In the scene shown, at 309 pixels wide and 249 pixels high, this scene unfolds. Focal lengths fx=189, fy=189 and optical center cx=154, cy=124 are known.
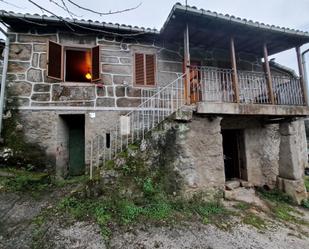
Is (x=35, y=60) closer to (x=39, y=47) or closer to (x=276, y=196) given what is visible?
(x=39, y=47)

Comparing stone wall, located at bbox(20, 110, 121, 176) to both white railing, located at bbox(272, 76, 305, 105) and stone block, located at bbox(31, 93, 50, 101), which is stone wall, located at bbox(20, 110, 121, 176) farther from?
white railing, located at bbox(272, 76, 305, 105)

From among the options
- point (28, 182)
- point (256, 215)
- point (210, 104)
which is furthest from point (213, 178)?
point (28, 182)

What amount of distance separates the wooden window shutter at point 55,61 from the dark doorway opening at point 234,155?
6.31 meters

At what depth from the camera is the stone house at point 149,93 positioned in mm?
5156

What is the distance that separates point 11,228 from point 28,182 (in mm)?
1649

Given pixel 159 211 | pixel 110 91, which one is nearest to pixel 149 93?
pixel 110 91

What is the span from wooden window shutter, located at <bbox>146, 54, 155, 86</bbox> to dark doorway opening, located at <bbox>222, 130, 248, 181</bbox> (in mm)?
3481

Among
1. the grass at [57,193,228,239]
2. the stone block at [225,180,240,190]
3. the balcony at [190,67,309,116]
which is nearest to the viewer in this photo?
the grass at [57,193,228,239]

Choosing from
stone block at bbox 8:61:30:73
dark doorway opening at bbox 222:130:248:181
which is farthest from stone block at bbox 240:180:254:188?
stone block at bbox 8:61:30:73

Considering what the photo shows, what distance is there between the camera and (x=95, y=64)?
6332mm

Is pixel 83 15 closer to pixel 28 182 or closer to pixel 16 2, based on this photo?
pixel 16 2

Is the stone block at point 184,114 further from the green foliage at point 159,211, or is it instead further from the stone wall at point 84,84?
the stone wall at point 84,84

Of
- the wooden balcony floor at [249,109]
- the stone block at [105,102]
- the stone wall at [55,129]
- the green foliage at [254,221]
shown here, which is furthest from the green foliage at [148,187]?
the stone block at [105,102]

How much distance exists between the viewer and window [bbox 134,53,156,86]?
22.0 feet
